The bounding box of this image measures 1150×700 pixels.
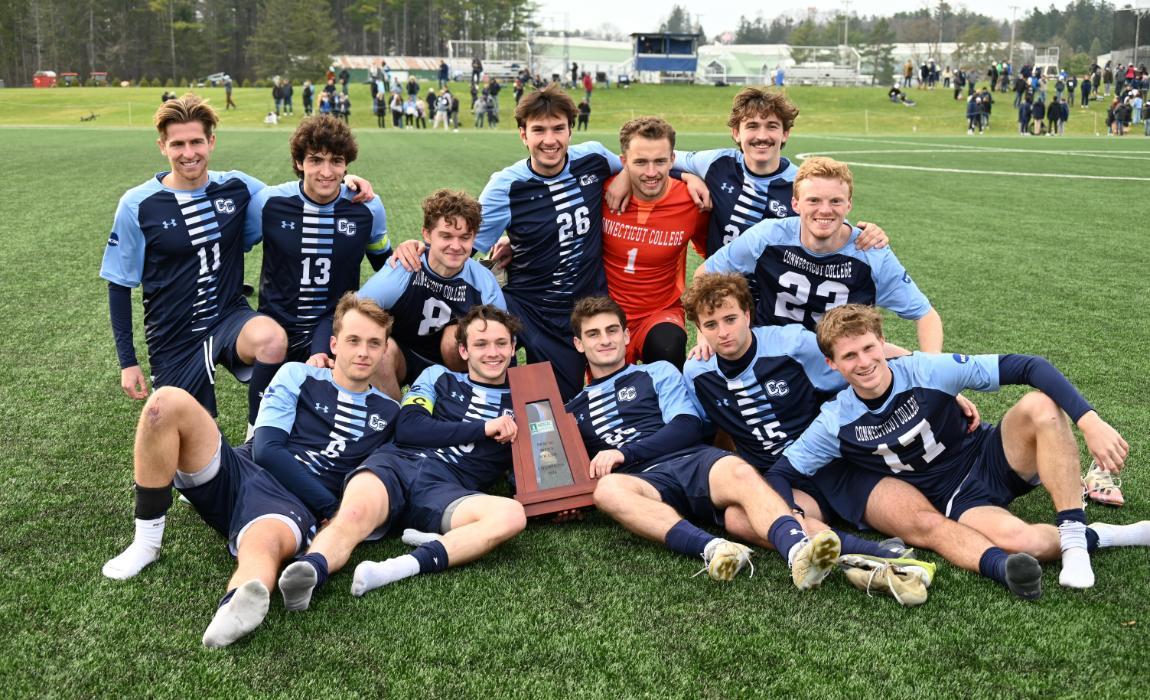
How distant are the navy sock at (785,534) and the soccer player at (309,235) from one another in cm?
248

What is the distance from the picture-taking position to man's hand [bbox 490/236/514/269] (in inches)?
218

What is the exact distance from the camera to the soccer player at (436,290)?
15.5 feet

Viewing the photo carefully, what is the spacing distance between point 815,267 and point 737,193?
0.87m

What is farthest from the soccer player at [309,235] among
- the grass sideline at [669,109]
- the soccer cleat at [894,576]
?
the grass sideline at [669,109]

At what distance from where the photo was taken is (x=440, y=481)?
4125 mm

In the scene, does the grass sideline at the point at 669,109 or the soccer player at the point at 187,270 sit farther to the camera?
the grass sideline at the point at 669,109

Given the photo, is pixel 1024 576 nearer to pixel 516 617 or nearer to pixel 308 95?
pixel 516 617

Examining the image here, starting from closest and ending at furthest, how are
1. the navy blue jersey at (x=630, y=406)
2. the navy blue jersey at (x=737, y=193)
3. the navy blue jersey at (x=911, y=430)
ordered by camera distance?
1. the navy blue jersey at (x=911, y=430)
2. the navy blue jersey at (x=630, y=406)
3. the navy blue jersey at (x=737, y=193)

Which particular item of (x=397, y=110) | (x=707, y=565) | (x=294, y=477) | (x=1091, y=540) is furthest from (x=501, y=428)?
(x=397, y=110)

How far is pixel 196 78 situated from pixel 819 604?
321 feet

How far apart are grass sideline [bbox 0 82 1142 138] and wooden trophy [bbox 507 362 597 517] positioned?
34.3 m

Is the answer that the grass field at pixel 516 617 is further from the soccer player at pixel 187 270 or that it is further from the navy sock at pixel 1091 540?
the soccer player at pixel 187 270

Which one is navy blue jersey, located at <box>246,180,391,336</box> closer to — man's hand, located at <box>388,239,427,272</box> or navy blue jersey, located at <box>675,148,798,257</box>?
man's hand, located at <box>388,239,427,272</box>

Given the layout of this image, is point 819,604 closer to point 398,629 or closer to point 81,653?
point 398,629
